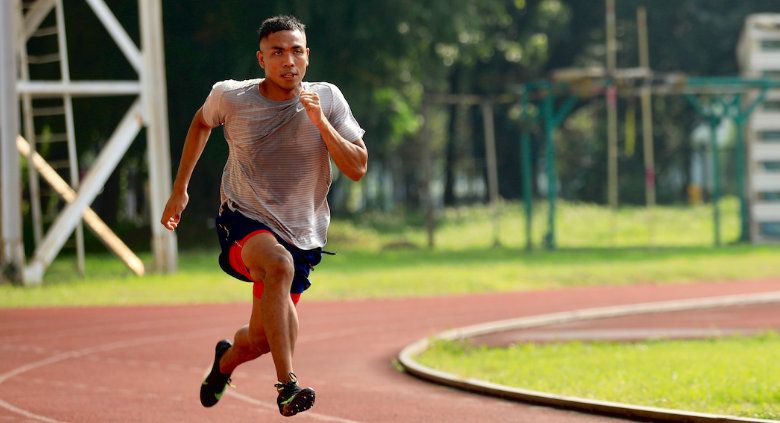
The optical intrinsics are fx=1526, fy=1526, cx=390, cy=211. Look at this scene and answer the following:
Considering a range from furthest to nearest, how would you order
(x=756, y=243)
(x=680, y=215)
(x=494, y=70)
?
(x=494, y=70), (x=680, y=215), (x=756, y=243)

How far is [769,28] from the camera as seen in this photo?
35000 mm

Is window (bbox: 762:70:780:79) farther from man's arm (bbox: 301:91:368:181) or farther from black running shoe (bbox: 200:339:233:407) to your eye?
man's arm (bbox: 301:91:368:181)

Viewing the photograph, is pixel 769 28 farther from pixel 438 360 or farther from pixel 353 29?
pixel 438 360

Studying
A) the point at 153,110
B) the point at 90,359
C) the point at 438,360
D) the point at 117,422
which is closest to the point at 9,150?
the point at 153,110

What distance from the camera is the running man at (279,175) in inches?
288

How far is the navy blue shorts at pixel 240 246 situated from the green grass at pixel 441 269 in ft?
44.1

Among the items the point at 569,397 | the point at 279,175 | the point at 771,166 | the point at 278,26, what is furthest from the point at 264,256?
the point at 771,166

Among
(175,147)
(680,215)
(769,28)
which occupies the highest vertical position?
(769,28)

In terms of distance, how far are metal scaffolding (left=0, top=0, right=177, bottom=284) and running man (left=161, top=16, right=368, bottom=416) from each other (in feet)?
53.3

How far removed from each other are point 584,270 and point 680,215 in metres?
20.9

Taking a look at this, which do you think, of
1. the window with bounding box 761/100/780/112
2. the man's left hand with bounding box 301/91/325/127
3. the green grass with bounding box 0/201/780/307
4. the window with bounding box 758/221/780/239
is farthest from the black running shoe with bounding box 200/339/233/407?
the window with bounding box 761/100/780/112

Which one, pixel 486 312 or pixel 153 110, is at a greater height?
pixel 153 110

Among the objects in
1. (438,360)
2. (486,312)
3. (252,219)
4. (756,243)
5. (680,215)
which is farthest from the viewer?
(680,215)

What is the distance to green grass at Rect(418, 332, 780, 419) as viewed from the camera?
32.8 ft
